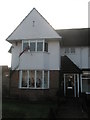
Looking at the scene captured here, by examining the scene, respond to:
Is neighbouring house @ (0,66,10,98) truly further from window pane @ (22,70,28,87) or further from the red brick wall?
window pane @ (22,70,28,87)

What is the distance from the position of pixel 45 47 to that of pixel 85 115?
31.2 ft

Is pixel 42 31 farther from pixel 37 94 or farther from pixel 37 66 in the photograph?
pixel 37 94

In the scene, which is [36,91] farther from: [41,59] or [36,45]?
[36,45]

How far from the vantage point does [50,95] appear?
2466 centimetres

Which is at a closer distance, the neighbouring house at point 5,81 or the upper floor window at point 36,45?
the upper floor window at point 36,45

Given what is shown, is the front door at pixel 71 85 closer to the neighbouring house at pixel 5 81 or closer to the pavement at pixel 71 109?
the pavement at pixel 71 109

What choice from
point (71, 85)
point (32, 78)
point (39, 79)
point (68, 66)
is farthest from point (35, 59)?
point (71, 85)

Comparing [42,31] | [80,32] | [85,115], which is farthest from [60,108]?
[80,32]

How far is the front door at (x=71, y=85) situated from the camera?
2672 centimetres

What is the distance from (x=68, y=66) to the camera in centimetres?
2664

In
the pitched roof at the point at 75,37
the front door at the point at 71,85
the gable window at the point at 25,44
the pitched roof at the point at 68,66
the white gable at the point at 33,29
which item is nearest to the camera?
the white gable at the point at 33,29

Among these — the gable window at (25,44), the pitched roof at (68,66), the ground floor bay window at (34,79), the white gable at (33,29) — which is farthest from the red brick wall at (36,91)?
the white gable at (33,29)

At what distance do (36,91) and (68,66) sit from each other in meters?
5.07

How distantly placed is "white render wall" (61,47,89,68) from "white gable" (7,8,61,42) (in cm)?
477
